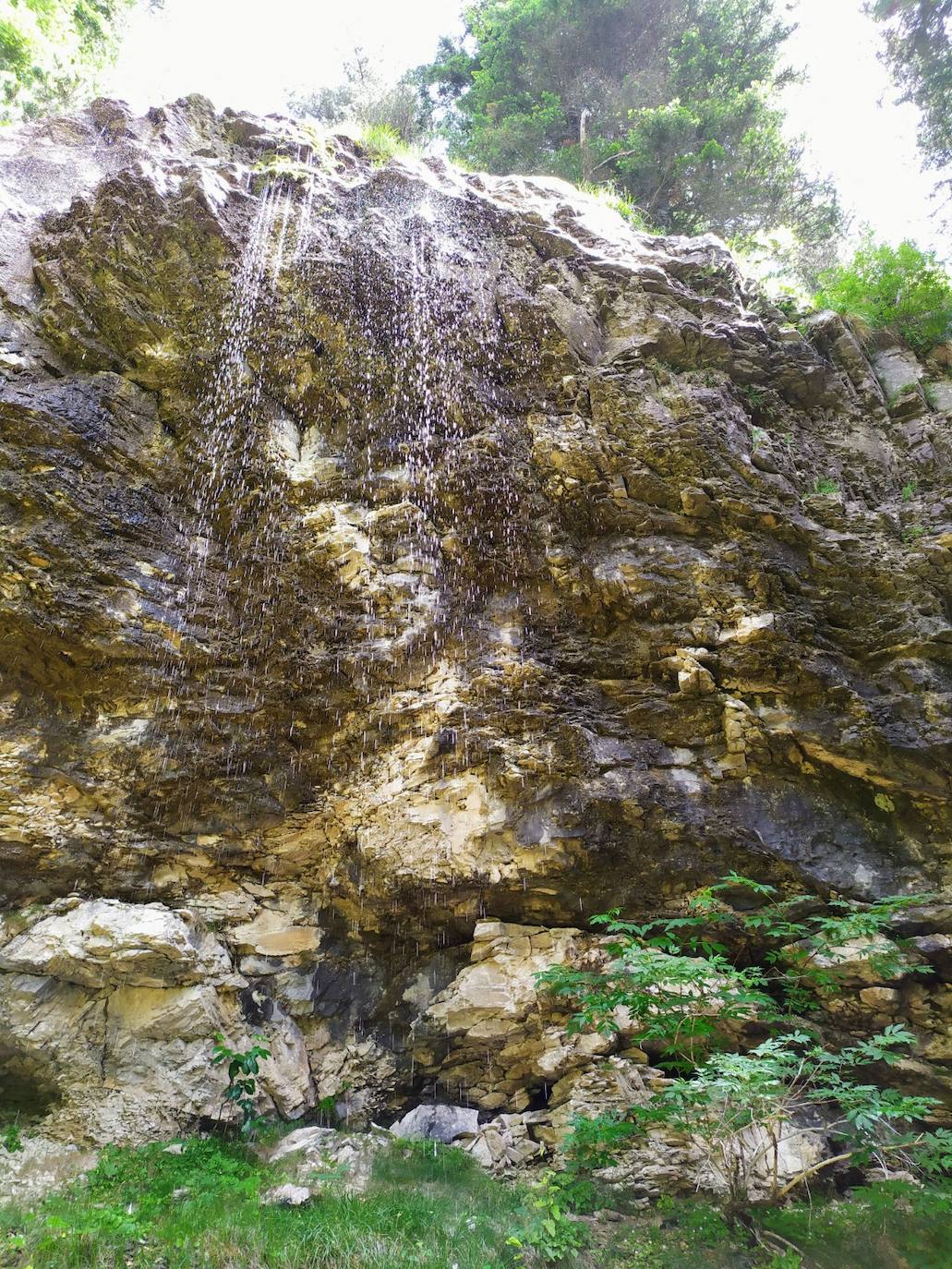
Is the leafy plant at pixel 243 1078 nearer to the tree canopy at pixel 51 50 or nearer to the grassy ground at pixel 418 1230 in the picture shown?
the grassy ground at pixel 418 1230

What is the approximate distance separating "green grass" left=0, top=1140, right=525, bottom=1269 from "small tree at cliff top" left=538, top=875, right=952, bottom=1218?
969mm

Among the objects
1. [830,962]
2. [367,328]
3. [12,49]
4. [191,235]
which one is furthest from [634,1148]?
[12,49]

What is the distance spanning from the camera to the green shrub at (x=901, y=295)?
392 inches

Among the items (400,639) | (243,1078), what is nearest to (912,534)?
(400,639)

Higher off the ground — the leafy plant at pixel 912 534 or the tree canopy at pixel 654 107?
the tree canopy at pixel 654 107

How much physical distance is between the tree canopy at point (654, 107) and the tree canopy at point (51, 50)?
7739 mm

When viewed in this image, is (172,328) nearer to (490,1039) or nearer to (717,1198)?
(490,1039)

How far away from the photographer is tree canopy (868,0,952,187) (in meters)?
12.0

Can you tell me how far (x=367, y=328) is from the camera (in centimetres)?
909

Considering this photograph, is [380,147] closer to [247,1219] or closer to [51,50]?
[51,50]

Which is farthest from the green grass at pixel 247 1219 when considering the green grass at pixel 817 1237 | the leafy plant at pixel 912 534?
the leafy plant at pixel 912 534

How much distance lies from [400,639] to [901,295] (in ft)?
28.8

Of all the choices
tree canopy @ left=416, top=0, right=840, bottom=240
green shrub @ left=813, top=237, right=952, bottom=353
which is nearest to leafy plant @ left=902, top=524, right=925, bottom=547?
green shrub @ left=813, top=237, right=952, bottom=353

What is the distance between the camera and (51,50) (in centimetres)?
1376
